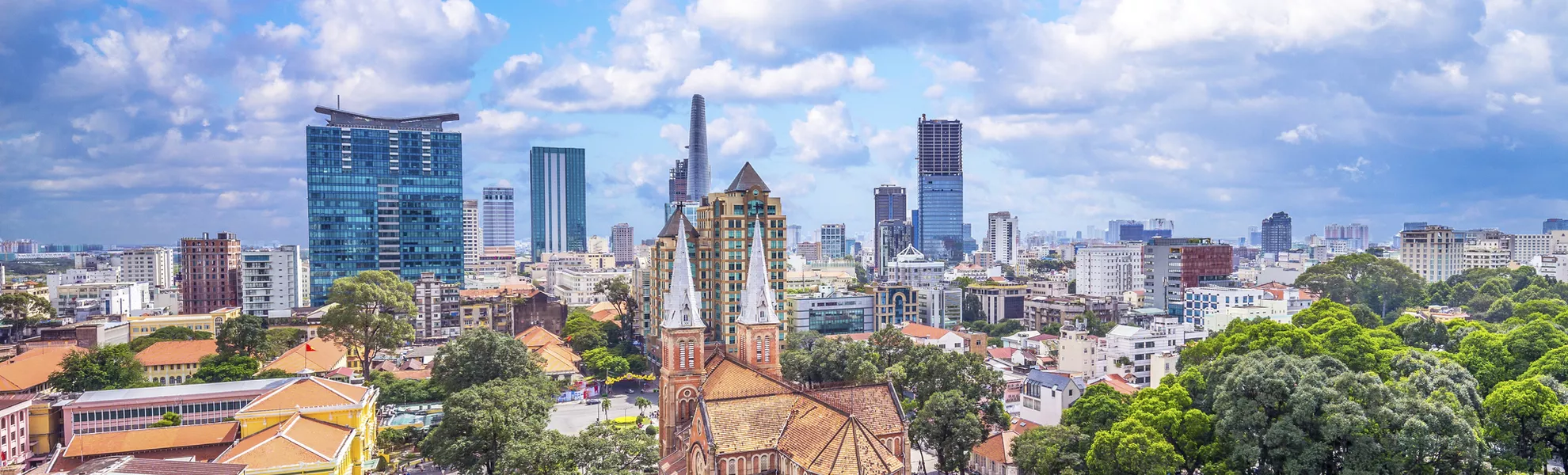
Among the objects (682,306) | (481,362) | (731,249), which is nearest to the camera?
(682,306)

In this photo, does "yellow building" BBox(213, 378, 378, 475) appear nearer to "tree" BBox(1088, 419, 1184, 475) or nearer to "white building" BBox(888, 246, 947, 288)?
"tree" BBox(1088, 419, 1184, 475)

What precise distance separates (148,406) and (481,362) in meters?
14.7

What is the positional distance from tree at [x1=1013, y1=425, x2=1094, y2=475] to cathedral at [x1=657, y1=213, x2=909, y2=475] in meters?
6.30

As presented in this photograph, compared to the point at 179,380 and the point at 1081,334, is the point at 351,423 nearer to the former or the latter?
the point at 179,380

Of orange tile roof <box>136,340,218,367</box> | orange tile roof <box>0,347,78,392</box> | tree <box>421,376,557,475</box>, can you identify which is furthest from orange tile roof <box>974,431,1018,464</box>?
orange tile roof <box>136,340,218,367</box>

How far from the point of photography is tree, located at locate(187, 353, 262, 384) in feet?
179

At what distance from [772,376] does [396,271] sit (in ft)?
262

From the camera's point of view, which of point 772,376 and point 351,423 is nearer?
point 772,376

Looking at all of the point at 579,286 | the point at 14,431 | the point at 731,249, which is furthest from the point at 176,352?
the point at 579,286

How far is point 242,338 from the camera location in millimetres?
59781

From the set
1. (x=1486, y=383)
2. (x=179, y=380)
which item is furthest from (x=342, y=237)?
(x=1486, y=383)

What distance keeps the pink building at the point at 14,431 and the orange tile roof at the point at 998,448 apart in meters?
41.5

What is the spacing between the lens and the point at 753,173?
67.2 meters

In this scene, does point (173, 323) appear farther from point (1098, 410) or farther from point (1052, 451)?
point (1098, 410)
